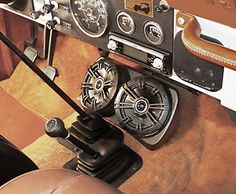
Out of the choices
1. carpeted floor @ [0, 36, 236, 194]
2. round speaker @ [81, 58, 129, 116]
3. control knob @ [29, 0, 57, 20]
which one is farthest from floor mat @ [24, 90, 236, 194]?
control knob @ [29, 0, 57, 20]

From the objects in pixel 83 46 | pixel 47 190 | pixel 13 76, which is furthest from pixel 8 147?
pixel 13 76

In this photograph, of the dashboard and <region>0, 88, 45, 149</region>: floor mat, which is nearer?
the dashboard

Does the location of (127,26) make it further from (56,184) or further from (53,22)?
(56,184)

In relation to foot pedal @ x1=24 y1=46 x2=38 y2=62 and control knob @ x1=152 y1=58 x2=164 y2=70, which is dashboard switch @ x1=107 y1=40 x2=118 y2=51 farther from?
foot pedal @ x1=24 y1=46 x2=38 y2=62

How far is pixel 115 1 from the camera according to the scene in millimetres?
1715

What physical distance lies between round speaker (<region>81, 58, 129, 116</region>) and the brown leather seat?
0.82 metres

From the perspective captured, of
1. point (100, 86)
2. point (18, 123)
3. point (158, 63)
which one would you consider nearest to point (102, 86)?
point (100, 86)

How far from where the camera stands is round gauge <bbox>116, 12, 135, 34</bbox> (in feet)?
5.60

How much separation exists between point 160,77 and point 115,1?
1.23 feet

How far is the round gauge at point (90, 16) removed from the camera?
5.93ft

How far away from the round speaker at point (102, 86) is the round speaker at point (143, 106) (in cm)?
5

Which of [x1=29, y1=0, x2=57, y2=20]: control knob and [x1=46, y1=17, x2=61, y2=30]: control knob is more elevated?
[x1=29, y1=0, x2=57, y2=20]: control knob

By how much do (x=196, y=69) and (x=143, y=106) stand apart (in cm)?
35

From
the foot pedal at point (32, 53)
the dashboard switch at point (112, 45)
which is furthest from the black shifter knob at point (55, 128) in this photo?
the foot pedal at point (32, 53)
